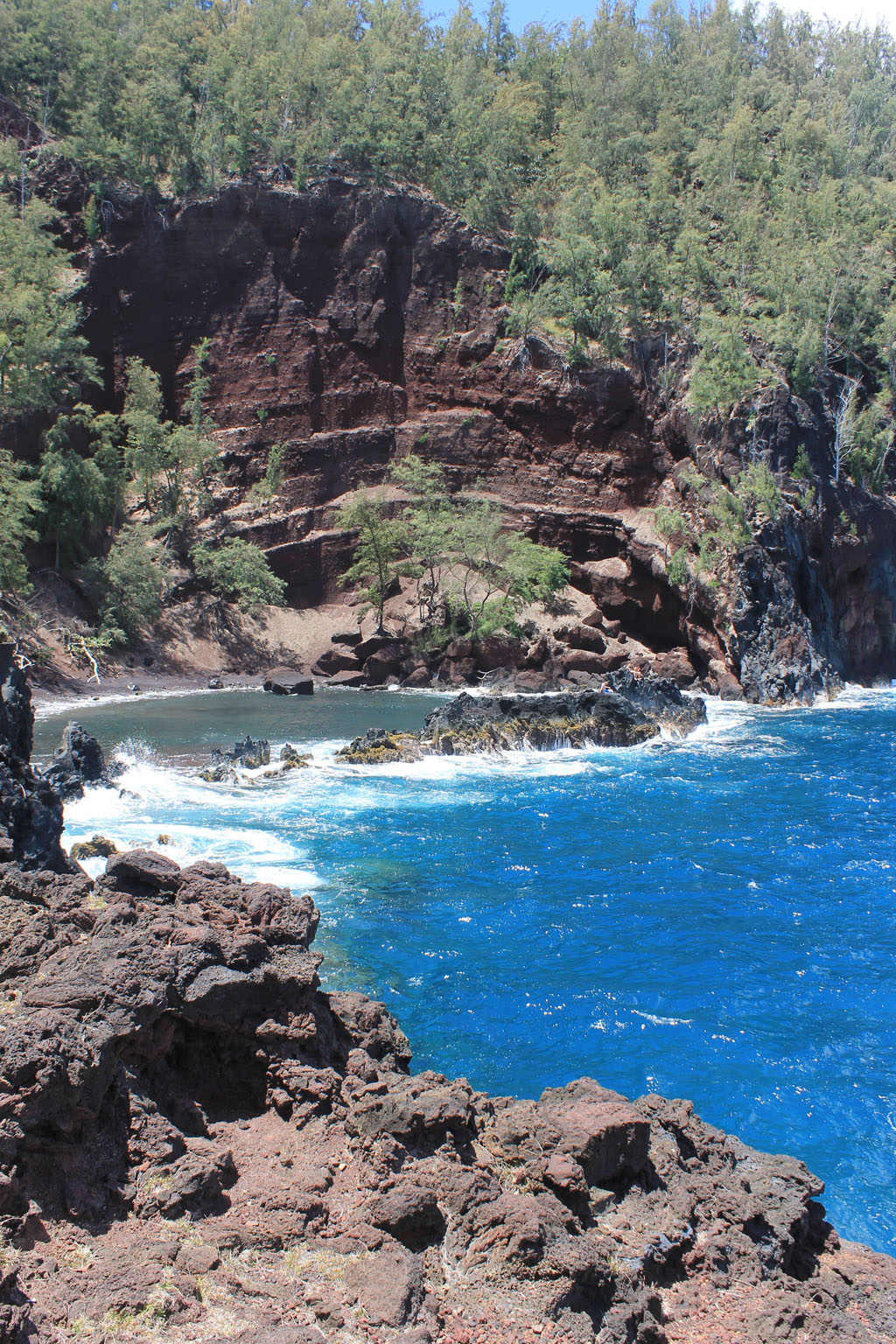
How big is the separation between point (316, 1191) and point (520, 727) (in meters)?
25.1

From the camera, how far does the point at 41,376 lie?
42906 mm

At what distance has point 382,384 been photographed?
188 feet

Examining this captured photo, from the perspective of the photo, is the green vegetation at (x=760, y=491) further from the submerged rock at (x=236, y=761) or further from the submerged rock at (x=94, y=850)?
the submerged rock at (x=94, y=850)

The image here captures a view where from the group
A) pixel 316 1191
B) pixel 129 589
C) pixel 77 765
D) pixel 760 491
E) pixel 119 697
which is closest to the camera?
pixel 316 1191

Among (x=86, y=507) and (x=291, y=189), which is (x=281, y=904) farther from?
(x=291, y=189)

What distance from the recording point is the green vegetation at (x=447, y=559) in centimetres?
4828

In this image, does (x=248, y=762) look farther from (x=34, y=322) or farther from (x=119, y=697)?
(x=34, y=322)

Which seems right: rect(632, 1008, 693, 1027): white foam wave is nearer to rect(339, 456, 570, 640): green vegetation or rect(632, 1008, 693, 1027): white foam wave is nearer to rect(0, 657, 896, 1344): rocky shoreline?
rect(0, 657, 896, 1344): rocky shoreline

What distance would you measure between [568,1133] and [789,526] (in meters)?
42.0

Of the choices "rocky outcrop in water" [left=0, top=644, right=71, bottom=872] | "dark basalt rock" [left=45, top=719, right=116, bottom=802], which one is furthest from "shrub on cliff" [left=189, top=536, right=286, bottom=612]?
"rocky outcrop in water" [left=0, top=644, right=71, bottom=872]

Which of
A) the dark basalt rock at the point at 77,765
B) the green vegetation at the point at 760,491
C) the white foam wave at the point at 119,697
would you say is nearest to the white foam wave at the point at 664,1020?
the dark basalt rock at the point at 77,765

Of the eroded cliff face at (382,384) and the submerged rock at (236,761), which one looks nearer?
the submerged rock at (236,761)

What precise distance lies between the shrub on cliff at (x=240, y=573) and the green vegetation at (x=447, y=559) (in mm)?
4767

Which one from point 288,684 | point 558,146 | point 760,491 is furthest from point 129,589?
point 558,146
